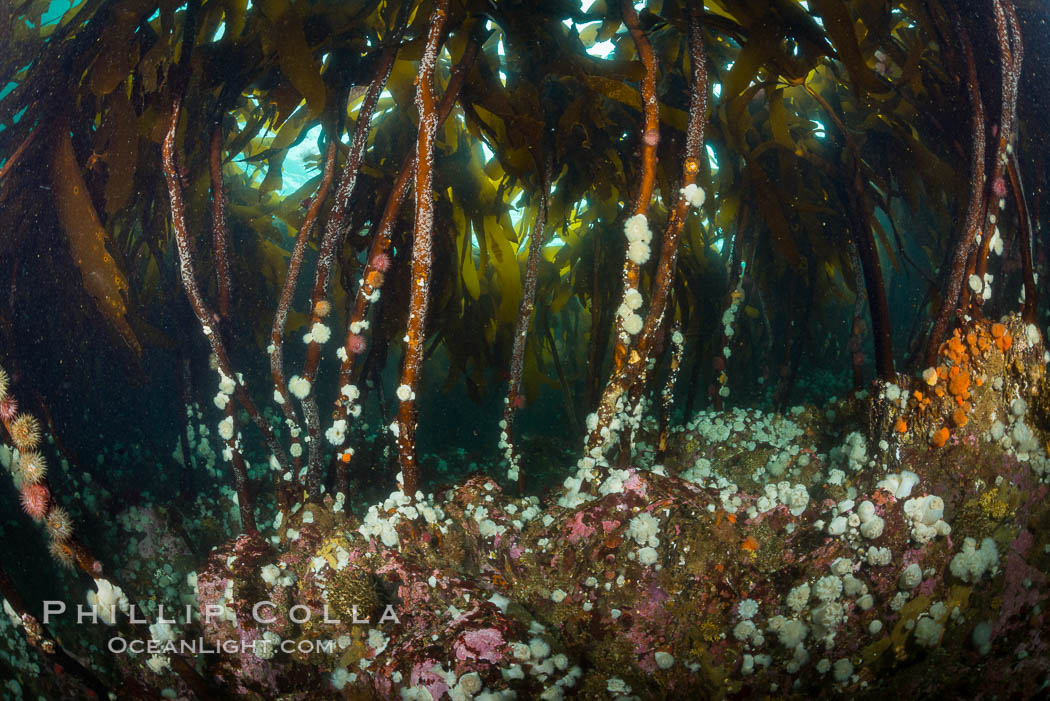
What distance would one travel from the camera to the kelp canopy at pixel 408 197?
129 cm

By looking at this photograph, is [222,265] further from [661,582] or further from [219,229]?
[661,582]

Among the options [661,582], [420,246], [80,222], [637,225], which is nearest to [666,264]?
[637,225]

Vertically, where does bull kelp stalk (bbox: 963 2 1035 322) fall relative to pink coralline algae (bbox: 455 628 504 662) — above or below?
above

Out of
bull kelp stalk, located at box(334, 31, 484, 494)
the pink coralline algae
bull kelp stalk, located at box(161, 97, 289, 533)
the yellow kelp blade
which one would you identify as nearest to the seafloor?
the pink coralline algae

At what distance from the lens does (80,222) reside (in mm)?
1318

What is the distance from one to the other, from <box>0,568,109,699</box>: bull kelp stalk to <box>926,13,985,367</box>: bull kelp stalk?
7.31 ft

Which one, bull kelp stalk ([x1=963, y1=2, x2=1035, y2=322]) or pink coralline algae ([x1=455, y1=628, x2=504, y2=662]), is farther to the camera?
bull kelp stalk ([x1=963, y1=2, x2=1035, y2=322])

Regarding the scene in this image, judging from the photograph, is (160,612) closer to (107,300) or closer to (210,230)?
(107,300)

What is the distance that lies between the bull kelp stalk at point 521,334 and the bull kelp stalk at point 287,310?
60 centimetres

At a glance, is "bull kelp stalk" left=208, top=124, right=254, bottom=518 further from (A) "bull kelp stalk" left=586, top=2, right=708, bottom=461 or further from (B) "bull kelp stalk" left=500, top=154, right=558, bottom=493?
(A) "bull kelp stalk" left=586, top=2, right=708, bottom=461

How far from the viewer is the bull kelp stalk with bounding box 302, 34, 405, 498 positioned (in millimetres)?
1346

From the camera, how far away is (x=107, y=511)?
1299 millimetres

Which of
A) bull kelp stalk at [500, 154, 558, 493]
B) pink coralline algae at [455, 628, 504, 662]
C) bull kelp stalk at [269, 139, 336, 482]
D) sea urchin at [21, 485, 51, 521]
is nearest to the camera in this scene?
pink coralline algae at [455, 628, 504, 662]

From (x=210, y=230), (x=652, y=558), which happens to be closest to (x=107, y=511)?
(x=210, y=230)
